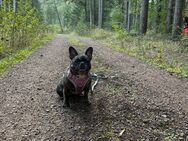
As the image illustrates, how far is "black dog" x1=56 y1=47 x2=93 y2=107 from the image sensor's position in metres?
4.86

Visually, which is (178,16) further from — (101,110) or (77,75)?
(77,75)

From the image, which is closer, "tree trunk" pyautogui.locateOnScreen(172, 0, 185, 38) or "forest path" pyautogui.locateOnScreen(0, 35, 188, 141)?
"forest path" pyautogui.locateOnScreen(0, 35, 188, 141)

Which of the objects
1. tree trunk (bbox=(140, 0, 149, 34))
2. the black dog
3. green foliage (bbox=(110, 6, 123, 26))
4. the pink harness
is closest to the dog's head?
the black dog

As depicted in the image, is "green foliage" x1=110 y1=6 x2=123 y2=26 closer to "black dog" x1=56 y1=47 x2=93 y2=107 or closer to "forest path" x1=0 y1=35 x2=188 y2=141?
"forest path" x1=0 y1=35 x2=188 y2=141

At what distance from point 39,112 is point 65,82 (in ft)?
2.42

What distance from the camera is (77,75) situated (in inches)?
197

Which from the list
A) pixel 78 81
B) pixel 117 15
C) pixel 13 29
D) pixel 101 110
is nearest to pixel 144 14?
pixel 13 29

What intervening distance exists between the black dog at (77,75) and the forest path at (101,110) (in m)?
0.35

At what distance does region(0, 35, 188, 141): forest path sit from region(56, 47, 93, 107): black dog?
35cm

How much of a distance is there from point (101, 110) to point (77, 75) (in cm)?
83

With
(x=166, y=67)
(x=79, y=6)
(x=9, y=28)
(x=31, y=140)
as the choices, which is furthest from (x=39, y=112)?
(x=79, y=6)

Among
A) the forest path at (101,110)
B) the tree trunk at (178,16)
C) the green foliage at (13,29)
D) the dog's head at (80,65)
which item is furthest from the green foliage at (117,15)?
the dog's head at (80,65)

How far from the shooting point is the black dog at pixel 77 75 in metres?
4.86

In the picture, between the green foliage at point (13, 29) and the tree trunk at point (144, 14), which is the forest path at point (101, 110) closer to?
the green foliage at point (13, 29)
